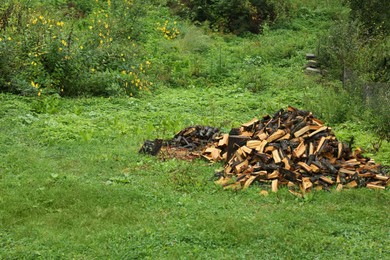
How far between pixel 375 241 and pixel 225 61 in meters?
12.2

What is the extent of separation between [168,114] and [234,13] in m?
10.4

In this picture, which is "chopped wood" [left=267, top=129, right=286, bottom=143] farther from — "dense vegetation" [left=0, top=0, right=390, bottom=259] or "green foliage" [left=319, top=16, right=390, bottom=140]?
"green foliage" [left=319, top=16, right=390, bottom=140]

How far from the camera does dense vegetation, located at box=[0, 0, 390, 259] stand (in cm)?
670

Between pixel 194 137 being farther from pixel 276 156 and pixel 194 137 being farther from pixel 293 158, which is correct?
pixel 293 158

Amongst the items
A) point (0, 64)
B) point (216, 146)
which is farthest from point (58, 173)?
point (0, 64)

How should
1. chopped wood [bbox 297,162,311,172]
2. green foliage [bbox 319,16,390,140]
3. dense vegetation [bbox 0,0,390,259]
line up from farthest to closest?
1. green foliage [bbox 319,16,390,140]
2. chopped wood [bbox 297,162,311,172]
3. dense vegetation [bbox 0,0,390,259]

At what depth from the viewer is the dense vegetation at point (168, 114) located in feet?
22.0

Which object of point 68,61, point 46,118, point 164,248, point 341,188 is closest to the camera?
point 164,248

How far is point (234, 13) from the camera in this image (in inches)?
885

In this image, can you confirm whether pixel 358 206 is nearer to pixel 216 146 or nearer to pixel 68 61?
pixel 216 146

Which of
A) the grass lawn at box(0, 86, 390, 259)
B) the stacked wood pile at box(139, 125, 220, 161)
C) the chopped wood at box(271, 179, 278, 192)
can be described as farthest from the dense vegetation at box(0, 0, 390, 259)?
the stacked wood pile at box(139, 125, 220, 161)

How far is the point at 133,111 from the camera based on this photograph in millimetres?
13352

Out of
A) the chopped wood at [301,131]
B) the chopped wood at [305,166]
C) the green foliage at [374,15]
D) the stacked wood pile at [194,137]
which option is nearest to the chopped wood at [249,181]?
the chopped wood at [305,166]

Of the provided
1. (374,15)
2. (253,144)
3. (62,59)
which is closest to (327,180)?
(253,144)
